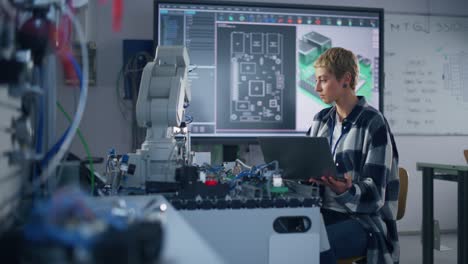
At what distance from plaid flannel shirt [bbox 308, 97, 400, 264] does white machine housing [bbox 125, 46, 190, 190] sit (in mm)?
679

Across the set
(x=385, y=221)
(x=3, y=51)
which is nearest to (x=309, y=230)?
(x=385, y=221)

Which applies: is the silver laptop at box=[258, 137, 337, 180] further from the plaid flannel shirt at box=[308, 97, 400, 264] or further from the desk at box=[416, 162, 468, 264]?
the desk at box=[416, 162, 468, 264]

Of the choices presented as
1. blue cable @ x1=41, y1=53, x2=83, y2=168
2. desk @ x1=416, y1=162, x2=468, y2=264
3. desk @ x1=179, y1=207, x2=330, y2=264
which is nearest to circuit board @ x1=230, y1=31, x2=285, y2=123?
desk @ x1=416, y1=162, x2=468, y2=264

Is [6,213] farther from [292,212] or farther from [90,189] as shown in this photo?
[292,212]

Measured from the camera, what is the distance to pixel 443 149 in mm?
4102

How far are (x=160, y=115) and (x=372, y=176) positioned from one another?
2.82 ft

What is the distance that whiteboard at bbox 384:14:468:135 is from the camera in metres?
3.99

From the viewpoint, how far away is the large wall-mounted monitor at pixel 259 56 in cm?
329

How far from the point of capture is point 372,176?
1826mm

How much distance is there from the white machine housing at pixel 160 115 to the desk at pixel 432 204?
178cm

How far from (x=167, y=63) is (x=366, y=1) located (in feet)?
8.84

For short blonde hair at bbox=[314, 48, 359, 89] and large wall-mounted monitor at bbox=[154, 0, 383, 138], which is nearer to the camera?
short blonde hair at bbox=[314, 48, 359, 89]

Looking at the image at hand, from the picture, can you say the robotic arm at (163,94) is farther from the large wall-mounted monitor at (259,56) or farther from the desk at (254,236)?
the large wall-mounted monitor at (259,56)

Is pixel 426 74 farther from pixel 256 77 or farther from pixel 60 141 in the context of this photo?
pixel 60 141
